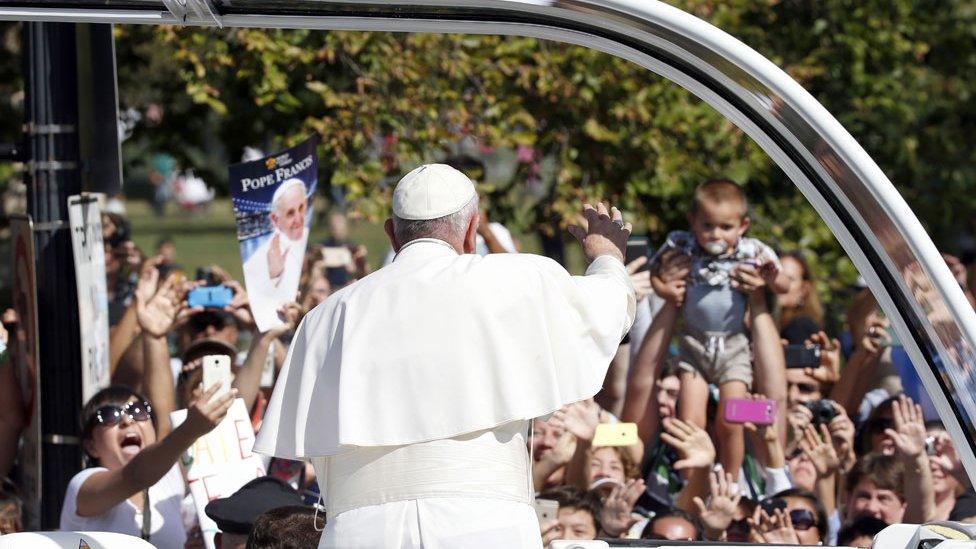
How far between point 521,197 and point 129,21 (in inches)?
235

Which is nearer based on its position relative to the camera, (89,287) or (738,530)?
(738,530)

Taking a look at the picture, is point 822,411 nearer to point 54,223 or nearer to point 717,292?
point 717,292

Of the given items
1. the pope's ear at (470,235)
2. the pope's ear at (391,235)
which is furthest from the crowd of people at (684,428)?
the pope's ear at (470,235)

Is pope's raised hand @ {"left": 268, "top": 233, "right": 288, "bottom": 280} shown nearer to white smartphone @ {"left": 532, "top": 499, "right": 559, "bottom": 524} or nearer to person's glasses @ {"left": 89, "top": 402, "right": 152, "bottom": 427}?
person's glasses @ {"left": 89, "top": 402, "right": 152, "bottom": 427}

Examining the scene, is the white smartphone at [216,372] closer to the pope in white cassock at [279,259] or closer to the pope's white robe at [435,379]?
the pope in white cassock at [279,259]

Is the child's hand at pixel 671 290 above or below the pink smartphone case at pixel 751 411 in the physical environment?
above

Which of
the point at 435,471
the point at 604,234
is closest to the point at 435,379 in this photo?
the point at 435,471

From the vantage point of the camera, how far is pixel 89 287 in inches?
204

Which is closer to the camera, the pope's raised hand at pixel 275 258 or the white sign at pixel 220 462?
the white sign at pixel 220 462

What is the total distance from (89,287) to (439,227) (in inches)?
87.9

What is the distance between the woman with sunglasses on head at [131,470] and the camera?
4316 mm

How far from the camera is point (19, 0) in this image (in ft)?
10.9

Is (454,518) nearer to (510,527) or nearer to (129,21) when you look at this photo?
(510,527)

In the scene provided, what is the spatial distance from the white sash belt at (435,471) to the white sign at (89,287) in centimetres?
215
